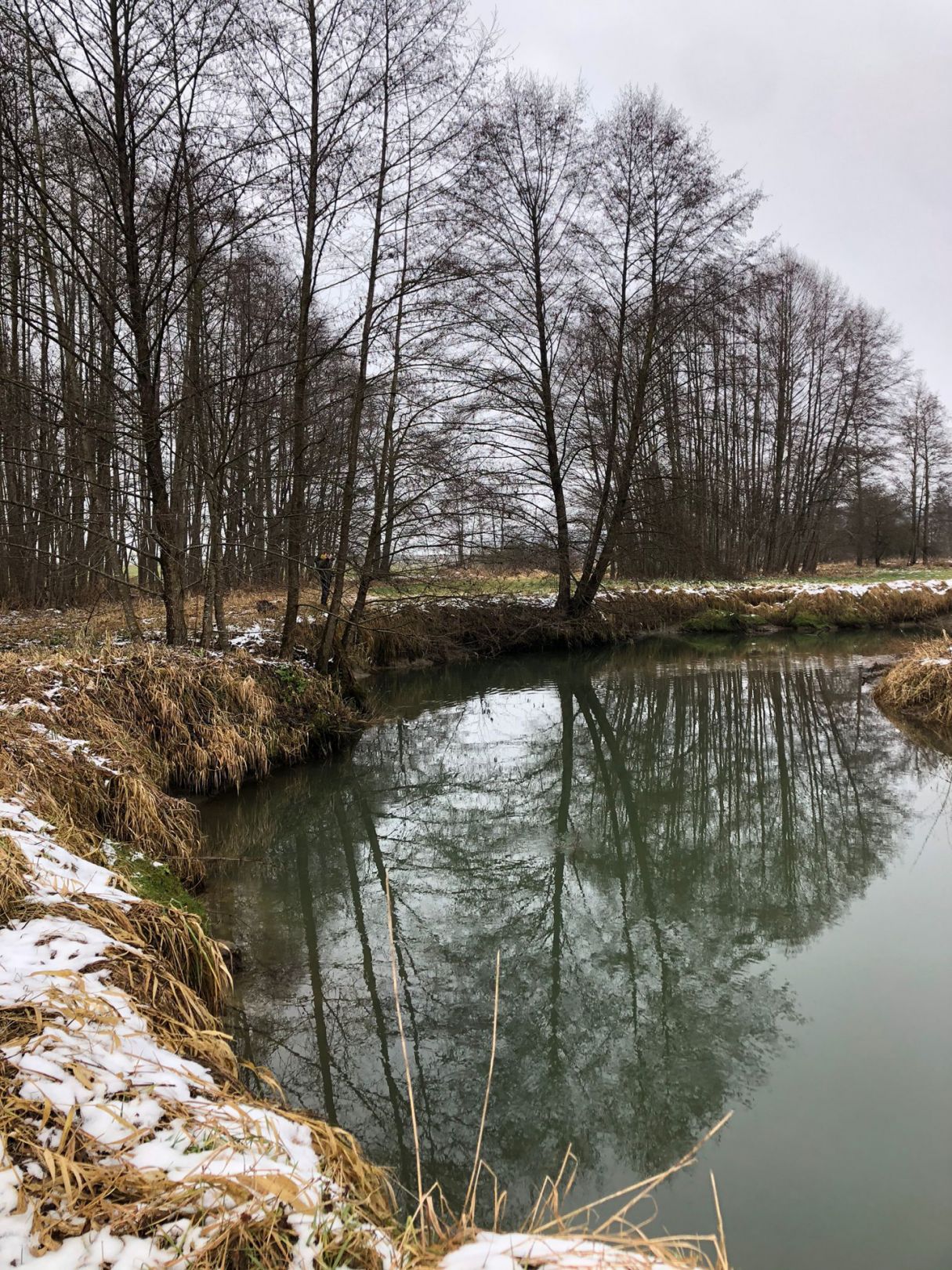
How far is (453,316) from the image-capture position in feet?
32.1

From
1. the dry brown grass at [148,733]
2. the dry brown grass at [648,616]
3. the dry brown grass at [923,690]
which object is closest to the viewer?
the dry brown grass at [148,733]

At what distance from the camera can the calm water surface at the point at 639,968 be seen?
247cm

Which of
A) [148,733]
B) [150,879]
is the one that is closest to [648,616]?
[148,733]

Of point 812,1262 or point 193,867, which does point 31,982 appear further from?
point 193,867

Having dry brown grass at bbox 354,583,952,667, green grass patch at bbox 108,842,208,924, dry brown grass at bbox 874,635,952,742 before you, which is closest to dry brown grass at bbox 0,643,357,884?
green grass patch at bbox 108,842,208,924

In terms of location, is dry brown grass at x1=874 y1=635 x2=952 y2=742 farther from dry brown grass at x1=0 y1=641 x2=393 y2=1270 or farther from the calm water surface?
dry brown grass at x1=0 y1=641 x2=393 y2=1270

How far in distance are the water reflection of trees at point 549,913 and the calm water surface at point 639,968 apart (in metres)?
0.02

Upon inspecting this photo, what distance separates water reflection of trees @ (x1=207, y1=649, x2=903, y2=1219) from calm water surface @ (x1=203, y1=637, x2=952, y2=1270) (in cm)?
2

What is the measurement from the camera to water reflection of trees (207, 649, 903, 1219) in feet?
9.21

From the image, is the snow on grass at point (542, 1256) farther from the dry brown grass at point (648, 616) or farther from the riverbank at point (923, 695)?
the dry brown grass at point (648, 616)

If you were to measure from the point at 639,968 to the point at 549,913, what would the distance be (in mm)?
811

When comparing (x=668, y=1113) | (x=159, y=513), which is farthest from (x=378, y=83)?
(x=668, y=1113)

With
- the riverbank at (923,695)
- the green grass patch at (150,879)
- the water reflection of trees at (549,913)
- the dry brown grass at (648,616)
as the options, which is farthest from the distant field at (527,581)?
the riverbank at (923,695)

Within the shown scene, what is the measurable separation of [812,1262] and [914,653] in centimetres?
925
